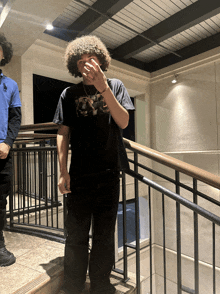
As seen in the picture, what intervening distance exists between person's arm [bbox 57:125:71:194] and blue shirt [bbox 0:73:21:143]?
317 millimetres

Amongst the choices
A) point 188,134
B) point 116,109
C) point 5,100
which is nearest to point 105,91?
point 116,109

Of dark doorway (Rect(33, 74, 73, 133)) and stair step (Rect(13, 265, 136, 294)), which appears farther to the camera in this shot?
dark doorway (Rect(33, 74, 73, 133))

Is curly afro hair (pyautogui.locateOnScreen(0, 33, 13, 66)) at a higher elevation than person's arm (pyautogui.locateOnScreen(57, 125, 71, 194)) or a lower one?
higher

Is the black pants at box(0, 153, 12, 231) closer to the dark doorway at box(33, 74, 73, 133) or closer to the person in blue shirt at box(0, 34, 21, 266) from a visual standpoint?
the person in blue shirt at box(0, 34, 21, 266)

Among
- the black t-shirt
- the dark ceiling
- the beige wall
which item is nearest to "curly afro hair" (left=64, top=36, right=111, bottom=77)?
the black t-shirt

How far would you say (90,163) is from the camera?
1.01m

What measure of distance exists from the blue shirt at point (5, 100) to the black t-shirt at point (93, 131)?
0.38 metres

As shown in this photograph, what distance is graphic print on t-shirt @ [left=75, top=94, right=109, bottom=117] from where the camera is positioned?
1002 mm

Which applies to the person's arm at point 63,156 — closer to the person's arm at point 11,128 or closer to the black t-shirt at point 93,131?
the black t-shirt at point 93,131

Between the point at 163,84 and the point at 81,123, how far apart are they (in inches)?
226

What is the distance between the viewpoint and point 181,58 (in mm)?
5672

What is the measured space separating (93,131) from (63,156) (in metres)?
0.21

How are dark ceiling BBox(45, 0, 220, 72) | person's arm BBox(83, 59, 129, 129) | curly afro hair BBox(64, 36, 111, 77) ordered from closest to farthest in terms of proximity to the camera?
person's arm BBox(83, 59, 129, 129) < curly afro hair BBox(64, 36, 111, 77) < dark ceiling BBox(45, 0, 220, 72)

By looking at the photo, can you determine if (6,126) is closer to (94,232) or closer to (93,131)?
(93,131)
